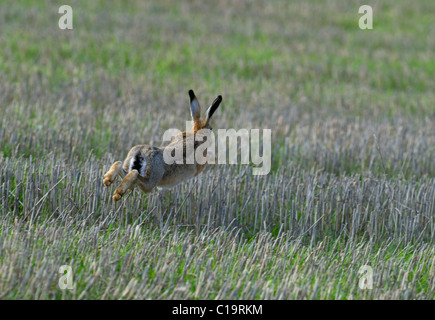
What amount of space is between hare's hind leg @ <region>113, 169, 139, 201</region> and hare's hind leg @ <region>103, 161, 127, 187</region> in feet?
0.33

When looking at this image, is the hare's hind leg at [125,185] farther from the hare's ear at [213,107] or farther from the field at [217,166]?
the hare's ear at [213,107]

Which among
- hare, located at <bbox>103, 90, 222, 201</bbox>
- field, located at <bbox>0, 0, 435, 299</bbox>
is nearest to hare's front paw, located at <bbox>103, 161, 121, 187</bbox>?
hare, located at <bbox>103, 90, 222, 201</bbox>

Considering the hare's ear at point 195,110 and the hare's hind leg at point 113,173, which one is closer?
the hare's hind leg at point 113,173

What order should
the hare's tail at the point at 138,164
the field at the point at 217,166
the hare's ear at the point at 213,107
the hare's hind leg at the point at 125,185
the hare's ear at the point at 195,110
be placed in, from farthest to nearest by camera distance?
the hare's ear at the point at 195,110
the hare's ear at the point at 213,107
the hare's tail at the point at 138,164
the hare's hind leg at the point at 125,185
the field at the point at 217,166

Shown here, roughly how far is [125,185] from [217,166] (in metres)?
2.31

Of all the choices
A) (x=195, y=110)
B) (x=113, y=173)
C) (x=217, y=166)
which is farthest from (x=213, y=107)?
(x=217, y=166)

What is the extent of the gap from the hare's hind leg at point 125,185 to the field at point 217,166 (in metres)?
0.33

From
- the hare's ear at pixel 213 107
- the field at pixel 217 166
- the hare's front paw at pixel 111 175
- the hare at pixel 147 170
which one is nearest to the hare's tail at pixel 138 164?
the hare at pixel 147 170

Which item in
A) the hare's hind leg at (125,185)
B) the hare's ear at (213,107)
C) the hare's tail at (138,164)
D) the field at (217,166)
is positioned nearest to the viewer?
the field at (217,166)

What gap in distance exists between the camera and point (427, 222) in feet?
21.8

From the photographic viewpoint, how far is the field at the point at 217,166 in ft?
16.1

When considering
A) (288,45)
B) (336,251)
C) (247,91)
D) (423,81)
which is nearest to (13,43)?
(247,91)
